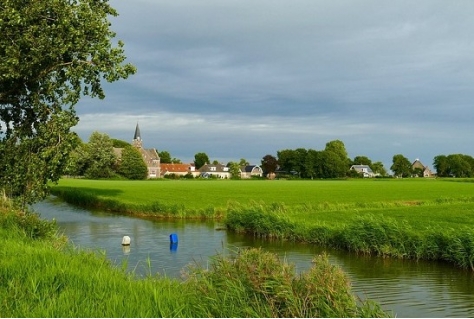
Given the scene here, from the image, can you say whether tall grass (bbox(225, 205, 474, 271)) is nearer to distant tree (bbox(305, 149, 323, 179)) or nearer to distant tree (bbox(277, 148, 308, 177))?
distant tree (bbox(305, 149, 323, 179))

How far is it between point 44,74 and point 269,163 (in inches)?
6976

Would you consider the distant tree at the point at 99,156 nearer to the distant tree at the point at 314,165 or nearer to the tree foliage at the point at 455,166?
the distant tree at the point at 314,165

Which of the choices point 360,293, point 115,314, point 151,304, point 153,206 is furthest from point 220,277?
point 153,206

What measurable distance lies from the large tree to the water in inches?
194

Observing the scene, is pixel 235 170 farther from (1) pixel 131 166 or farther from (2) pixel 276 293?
(2) pixel 276 293

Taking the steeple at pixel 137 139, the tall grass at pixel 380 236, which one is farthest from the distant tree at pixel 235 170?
the tall grass at pixel 380 236

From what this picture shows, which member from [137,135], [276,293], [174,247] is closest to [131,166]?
[137,135]

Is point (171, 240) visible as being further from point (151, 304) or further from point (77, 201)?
point (77, 201)

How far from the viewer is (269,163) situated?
19688 centimetres

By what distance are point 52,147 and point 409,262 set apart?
16.3 m

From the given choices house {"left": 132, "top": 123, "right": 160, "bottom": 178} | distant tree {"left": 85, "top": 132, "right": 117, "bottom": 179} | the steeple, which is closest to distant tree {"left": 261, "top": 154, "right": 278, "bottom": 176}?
house {"left": 132, "top": 123, "right": 160, "bottom": 178}

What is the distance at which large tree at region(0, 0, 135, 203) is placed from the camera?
19.5 meters

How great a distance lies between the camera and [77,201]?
194ft

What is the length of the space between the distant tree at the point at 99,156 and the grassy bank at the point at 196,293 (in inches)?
4647
